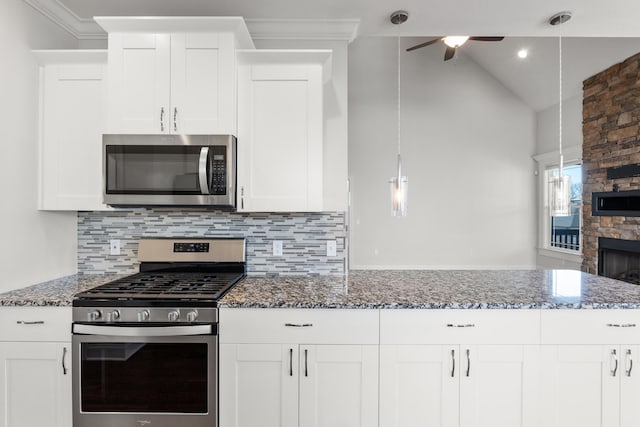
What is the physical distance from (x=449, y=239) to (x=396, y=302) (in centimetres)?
420

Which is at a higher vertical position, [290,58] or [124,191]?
[290,58]

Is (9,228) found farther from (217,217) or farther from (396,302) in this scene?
(396,302)

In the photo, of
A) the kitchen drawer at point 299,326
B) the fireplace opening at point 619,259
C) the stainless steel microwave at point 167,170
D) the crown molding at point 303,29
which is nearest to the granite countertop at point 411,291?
the kitchen drawer at point 299,326

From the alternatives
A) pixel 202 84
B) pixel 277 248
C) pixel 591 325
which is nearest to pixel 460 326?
pixel 591 325

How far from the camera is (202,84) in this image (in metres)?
2.17

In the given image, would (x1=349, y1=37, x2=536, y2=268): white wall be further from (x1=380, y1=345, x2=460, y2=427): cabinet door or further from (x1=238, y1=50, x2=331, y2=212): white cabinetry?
(x1=380, y1=345, x2=460, y2=427): cabinet door

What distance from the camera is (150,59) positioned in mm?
2162

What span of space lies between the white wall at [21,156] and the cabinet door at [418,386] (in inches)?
79.0

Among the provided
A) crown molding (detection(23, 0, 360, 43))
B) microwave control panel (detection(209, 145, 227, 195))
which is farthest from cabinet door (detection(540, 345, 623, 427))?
crown molding (detection(23, 0, 360, 43))

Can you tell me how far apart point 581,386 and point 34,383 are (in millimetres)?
2608

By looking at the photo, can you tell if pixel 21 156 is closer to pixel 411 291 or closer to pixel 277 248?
pixel 277 248

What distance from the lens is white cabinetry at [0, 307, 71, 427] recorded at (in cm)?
185

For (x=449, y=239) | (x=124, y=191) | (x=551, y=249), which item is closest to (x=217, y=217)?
(x=124, y=191)

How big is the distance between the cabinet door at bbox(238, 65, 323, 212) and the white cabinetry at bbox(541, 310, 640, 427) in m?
1.49
